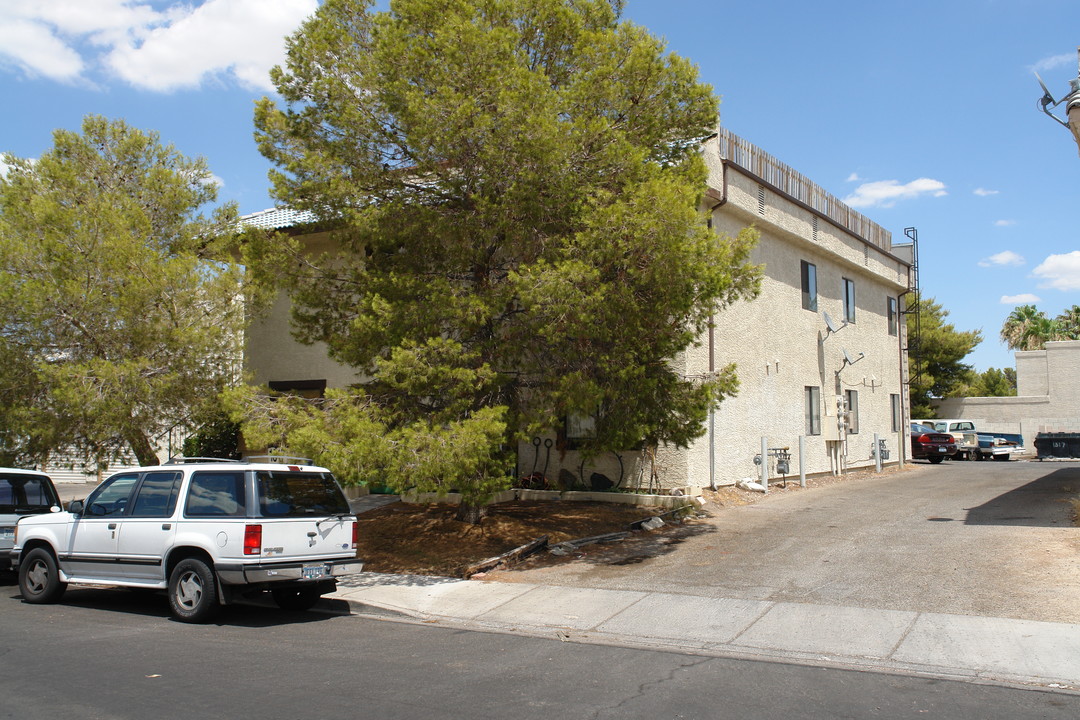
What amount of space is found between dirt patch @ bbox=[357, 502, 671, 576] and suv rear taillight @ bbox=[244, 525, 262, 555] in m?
3.52

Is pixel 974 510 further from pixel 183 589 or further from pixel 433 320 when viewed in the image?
pixel 183 589

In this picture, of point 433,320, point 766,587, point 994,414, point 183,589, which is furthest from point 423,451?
point 994,414

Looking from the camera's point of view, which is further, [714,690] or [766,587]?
[766,587]

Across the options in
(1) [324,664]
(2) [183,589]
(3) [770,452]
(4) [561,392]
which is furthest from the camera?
(3) [770,452]

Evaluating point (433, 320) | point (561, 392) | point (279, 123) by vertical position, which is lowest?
point (561, 392)

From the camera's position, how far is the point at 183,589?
931 cm

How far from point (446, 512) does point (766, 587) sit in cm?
718

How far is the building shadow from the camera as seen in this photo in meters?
13.6

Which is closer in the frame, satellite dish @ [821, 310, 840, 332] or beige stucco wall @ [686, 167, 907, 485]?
beige stucco wall @ [686, 167, 907, 485]

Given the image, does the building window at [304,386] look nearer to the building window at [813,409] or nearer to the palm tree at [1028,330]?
the building window at [813,409]

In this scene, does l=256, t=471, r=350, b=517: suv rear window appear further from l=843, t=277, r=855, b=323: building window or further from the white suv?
l=843, t=277, r=855, b=323: building window

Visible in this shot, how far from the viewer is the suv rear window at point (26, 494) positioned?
40.4 feet

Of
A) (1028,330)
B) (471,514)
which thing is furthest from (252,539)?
(1028,330)

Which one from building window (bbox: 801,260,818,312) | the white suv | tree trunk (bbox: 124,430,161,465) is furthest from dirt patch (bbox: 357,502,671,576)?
building window (bbox: 801,260,818,312)
